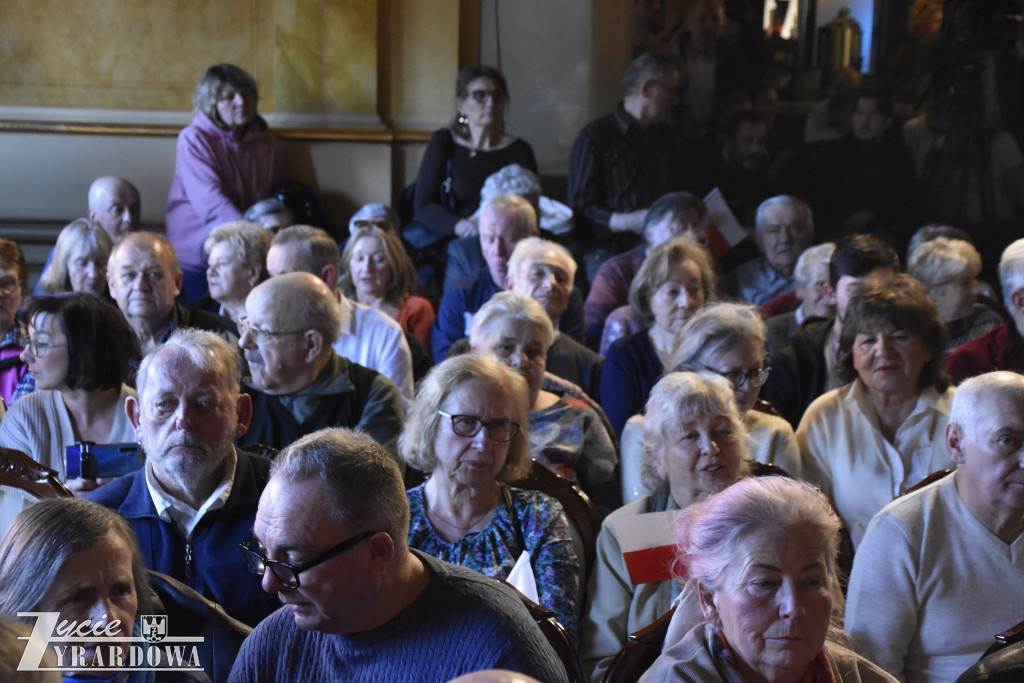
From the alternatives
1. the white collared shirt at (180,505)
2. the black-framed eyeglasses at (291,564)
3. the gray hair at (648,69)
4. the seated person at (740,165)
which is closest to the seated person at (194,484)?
the white collared shirt at (180,505)

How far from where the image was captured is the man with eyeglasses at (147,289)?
367 cm

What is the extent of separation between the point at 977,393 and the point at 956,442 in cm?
11

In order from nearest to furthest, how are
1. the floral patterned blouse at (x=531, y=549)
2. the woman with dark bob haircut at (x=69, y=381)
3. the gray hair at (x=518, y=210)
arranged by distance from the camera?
the floral patterned blouse at (x=531, y=549), the woman with dark bob haircut at (x=69, y=381), the gray hair at (x=518, y=210)

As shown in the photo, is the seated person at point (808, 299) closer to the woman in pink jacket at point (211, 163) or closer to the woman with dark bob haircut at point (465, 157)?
the woman with dark bob haircut at point (465, 157)

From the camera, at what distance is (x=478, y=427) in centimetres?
244

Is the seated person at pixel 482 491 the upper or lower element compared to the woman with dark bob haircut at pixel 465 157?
lower

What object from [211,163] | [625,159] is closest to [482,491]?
[625,159]

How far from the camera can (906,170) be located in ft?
22.9

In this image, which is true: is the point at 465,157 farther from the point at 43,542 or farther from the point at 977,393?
the point at 43,542

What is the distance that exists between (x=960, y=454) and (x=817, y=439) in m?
0.74

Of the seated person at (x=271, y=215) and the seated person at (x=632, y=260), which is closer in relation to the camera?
the seated person at (x=632, y=260)

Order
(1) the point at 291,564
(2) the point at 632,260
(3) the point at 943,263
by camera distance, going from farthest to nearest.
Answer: (2) the point at 632,260 → (3) the point at 943,263 → (1) the point at 291,564

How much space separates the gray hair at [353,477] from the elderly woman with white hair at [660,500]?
0.81m

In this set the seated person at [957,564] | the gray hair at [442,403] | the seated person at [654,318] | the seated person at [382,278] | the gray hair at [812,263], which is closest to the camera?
the seated person at [957,564]
